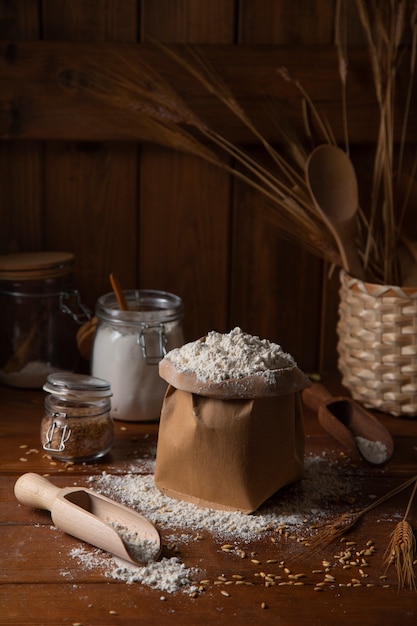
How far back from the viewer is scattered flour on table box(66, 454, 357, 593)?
0.87m

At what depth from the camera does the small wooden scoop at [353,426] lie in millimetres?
1157

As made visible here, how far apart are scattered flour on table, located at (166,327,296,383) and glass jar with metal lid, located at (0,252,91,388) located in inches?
14.0

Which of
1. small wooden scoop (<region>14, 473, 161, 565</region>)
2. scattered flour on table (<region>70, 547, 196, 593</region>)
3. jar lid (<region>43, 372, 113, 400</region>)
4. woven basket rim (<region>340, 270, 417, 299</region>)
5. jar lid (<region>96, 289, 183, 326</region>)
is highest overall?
woven basket rim (<region>340, 270, 417, 299</region>)

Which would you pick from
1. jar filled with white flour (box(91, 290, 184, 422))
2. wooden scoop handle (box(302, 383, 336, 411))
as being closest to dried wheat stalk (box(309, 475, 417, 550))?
wooden scoop handle (box(302, 383, 336, 411))

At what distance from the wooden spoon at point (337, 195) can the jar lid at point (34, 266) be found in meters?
0.38

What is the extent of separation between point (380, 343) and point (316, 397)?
118 millimetres

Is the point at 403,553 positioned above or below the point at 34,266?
below

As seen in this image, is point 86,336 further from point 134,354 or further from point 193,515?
point 193,515

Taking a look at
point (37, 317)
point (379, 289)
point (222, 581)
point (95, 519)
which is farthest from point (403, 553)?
point (37, 317)

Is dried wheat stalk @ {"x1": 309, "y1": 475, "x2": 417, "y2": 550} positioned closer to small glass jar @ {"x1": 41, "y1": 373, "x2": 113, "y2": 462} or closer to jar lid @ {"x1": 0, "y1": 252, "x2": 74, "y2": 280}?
small glass jar @ {"x1": 41, "y1": 373, "x2": 113, "y2": 462}

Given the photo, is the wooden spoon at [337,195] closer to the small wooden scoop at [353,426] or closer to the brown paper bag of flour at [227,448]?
the small wooden scoop at [353,426]

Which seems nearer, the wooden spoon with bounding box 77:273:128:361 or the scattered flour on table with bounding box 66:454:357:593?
the scattered flour on table with bounding box 66:454:357:593

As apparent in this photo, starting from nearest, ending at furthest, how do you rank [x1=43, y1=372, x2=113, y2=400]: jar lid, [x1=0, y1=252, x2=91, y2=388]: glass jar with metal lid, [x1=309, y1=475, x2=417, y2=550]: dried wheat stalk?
[x1=309, y1=475, x2=417, y2=550]: dried wheat stalk, [x1=43, y1=372, x2=113, y2=400]: jar lid, [x1=0, y1=252, x2=91, y2=388]: glass jar with metal lid

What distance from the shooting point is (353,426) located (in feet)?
4.01
